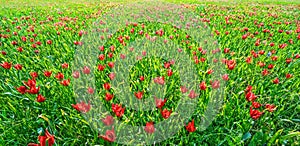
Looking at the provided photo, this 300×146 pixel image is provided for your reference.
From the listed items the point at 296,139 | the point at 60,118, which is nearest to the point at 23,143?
the point at 60,118

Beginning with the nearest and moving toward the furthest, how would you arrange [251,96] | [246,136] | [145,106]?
[246,136], [251,96], [145,106]

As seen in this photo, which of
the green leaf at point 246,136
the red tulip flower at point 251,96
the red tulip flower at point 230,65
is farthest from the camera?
the red tulip flower at point 230,65

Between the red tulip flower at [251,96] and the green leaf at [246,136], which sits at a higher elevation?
the red tulip flower at [251,96]

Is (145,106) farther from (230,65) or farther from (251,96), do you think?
(230,65)

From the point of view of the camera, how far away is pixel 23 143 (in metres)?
1.58

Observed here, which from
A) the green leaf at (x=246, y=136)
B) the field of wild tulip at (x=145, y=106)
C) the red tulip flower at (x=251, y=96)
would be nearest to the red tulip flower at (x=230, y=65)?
Result: the field of wild tulip at (x=145, y=106)

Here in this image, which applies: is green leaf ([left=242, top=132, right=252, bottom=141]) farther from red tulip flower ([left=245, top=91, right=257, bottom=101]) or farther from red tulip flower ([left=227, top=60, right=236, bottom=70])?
red tulip flower ([left=227, top=60, right=236, bottom=70])

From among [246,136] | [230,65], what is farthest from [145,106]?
[230,65]

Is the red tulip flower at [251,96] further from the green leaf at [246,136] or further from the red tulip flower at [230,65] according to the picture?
the red tulip flower at [230,65]

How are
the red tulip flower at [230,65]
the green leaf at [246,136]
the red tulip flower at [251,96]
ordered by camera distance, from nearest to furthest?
the green leaf at [246,136] < the red tulip flower at [251,96] < the red tulip flower at [230,65]

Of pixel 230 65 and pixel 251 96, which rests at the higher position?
pixel 230 65

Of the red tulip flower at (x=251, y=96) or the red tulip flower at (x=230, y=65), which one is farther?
the red tulip flower at (x=230, y=65)

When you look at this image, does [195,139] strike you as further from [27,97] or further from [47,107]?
[27,97]

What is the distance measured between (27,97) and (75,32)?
262 centimetres
